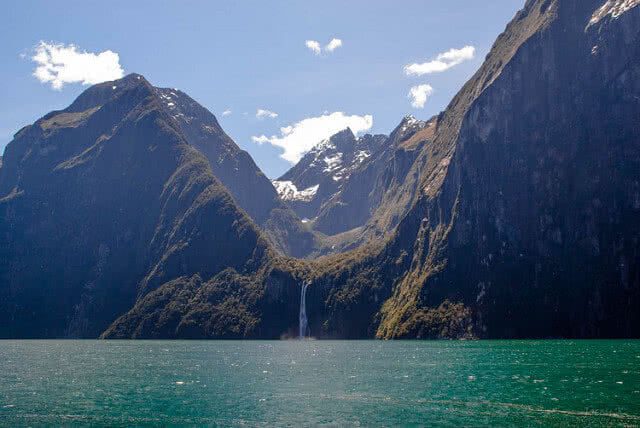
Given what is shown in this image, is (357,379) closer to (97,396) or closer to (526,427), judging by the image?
(97,396)

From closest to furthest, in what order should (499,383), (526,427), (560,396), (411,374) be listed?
(526,427) → (560,396) → (499,383) → (411,374)

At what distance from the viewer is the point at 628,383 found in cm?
7619

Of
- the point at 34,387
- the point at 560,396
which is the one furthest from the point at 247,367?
the point at 560,396

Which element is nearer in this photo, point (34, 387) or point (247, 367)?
point (34, 387)

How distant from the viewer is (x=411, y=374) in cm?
9956

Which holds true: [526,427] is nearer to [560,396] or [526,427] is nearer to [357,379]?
[560,396]

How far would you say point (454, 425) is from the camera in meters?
54.7

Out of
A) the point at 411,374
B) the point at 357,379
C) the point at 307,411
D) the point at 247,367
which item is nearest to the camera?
the point at 307,411

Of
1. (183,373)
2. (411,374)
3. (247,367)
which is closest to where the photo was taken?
(411,374)

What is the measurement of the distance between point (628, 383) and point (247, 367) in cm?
6283

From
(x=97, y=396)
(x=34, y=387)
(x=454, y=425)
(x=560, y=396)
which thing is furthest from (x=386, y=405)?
(x=34, y=387)

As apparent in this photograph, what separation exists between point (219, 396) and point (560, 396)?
3562 cm

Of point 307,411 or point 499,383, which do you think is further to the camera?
point 499,383

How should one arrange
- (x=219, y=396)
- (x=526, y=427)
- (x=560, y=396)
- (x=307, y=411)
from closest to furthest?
(x=526, y=427) < (x=307, y=411) < (x=560, y=396) < (x=219, y=396)
